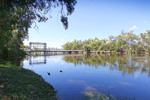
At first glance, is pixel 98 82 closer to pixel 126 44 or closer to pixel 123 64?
pixel 123 64

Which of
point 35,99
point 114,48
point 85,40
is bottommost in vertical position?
point 35,99

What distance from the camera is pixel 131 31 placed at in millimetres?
64750

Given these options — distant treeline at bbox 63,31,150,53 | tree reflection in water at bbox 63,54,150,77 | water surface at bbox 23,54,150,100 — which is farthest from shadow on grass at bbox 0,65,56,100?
distant treeline at bbox 63,31,150,53

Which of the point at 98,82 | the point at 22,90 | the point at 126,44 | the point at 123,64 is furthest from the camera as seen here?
the point at 126,44

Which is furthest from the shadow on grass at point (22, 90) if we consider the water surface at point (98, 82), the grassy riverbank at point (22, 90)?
the water surface at point (98, 82)

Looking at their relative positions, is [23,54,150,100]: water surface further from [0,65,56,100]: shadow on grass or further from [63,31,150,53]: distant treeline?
[63,31,150,53]: distant treeline

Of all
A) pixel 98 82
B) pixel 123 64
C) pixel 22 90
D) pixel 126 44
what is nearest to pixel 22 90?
pixel 22 90

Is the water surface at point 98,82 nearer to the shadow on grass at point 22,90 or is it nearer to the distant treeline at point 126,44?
the shadow on grass at point 22,90

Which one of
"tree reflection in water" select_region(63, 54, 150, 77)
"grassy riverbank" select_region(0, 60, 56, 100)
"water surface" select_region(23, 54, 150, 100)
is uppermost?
"grassy riverbank" select_region(0, 60, 56, 100)

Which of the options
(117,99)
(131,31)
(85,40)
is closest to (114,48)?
(131,31)

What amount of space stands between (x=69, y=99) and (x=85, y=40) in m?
83.5

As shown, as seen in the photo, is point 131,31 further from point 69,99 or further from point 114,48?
point 69,99

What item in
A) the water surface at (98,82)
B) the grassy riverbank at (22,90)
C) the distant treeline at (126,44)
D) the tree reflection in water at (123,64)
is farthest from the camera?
the distant treeline at (126,44)

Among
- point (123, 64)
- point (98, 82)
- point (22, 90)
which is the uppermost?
point (22, 90)
